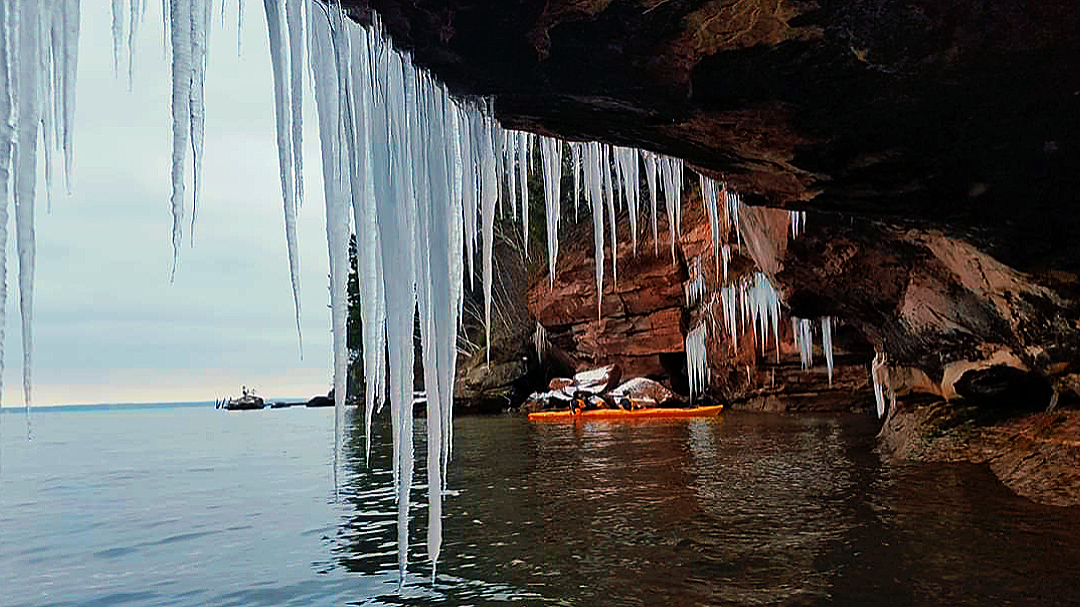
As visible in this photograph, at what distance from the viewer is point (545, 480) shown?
8.88 m

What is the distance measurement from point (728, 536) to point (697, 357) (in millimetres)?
18299

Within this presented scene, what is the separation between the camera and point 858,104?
3.62 metres

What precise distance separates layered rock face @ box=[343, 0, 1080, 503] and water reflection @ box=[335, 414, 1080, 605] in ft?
4.69

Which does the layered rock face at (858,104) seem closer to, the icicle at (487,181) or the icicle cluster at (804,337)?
the icicle at (487,181)

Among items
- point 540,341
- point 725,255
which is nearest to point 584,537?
point 725,255

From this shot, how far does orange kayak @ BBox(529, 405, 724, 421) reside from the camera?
21.0 meters

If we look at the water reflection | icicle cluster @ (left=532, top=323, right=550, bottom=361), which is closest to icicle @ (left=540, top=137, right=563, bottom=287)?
the water reflection

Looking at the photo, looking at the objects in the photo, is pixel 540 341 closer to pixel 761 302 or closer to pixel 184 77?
pixel 761 302

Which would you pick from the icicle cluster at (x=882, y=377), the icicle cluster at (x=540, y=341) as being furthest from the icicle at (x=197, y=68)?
the icicle cluster at (x=540, y=341)

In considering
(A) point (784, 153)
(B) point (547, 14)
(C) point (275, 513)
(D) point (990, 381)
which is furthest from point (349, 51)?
(D) point (990, 381)

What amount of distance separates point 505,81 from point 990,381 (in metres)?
7.50

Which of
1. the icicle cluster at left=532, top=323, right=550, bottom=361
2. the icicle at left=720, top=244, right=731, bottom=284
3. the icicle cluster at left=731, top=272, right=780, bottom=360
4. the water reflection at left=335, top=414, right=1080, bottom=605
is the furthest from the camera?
the icicle cluster at left=532, top=323, right=550, bottom=361

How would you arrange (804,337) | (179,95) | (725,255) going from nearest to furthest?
(179,95) < (725,255) < (804,337)

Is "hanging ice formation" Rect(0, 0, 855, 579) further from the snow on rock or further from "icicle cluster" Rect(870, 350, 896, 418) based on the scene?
the snow on rock
